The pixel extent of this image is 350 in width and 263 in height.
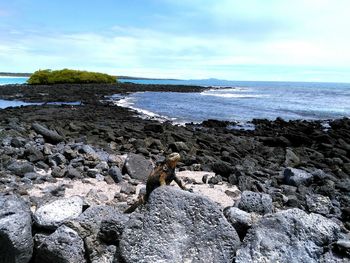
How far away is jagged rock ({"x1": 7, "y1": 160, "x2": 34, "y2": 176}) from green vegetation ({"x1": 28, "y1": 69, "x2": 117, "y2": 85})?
7709 centimetres

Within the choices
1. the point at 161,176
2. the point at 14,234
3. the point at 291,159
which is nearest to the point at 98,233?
the point at 14,234

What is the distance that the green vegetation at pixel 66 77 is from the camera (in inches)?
3366

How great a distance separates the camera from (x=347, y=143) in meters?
20.3

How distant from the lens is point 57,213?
20.2 ft

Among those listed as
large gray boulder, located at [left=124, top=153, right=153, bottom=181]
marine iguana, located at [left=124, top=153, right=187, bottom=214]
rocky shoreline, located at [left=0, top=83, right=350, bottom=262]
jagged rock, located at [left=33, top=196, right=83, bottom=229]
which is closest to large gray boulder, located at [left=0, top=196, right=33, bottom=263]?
rocky shoreline, located at [left=0, top=83, right=350, bottom=262]

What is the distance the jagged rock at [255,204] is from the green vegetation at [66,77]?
272 feet

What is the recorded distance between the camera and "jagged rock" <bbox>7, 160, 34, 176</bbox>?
10555mm

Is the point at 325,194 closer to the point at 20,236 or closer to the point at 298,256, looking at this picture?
the point at 298,256

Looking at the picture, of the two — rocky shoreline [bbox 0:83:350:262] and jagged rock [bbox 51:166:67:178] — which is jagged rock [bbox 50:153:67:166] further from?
jagged rock [bbox 51:166:67:178]

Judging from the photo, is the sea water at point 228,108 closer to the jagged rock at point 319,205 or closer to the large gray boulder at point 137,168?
the large gray boulder at point 137,168

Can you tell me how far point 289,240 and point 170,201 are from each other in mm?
1558

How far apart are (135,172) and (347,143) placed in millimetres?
12754

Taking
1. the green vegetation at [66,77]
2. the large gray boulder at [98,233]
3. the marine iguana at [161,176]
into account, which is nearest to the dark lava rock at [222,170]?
the marine iguana at [161,176]

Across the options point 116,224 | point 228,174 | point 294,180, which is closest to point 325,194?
point 294,180
